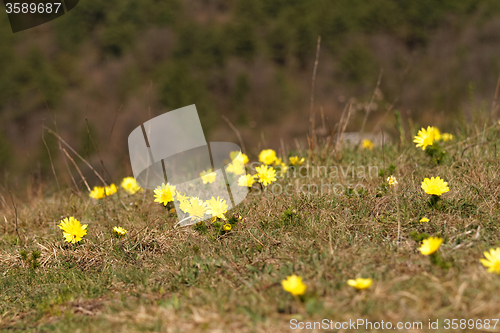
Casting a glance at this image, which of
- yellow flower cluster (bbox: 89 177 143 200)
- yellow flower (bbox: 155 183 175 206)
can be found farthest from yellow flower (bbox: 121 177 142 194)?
yellow flower (bbox: 155 183 175 206)

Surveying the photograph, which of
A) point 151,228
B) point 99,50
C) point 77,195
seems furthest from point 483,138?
point 99,50

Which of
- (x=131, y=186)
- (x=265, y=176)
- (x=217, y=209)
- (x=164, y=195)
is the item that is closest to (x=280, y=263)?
(x=217, y=209)

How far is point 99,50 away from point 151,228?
48.2 meters

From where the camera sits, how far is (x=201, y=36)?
143ft

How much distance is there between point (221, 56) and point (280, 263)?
42.9 metres

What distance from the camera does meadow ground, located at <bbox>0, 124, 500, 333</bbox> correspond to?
1.42m

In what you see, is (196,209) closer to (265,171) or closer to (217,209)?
(217,209)

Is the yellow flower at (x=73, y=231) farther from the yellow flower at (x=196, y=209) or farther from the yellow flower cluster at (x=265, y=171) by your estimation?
the yellow flower cluster at (x=265, y=171)

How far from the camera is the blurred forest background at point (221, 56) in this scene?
32.2m

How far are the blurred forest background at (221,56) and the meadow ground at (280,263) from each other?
2599 centimetres

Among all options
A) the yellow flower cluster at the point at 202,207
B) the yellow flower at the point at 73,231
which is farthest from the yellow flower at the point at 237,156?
the yellow flower at the point at 73,231

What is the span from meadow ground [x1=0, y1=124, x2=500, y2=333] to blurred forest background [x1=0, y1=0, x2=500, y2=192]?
26.0 meters

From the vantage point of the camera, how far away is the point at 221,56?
140ft

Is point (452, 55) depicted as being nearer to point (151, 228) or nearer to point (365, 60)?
point (365, 60)
